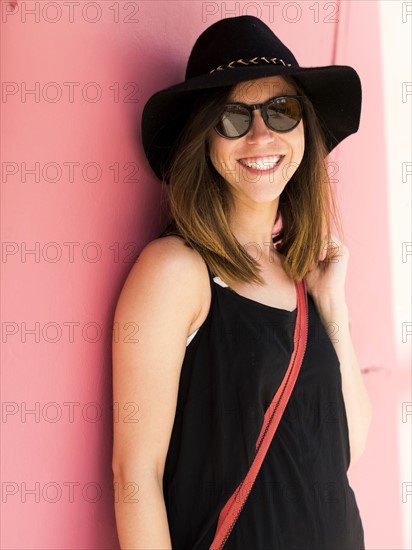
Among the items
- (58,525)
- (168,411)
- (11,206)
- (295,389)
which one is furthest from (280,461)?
(11,206)

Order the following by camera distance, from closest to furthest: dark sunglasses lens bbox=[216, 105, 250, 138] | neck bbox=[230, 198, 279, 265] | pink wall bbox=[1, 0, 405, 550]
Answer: pink wall bbox=[1, 0, 405, 550] → dark sunglasses lens bbox=[216, 105, 250, 138] → neck bbox=[230, 198, 279, 265]

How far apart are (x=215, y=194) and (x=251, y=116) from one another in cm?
23

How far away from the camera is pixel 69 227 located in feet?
6.35

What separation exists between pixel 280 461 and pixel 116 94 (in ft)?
3.32

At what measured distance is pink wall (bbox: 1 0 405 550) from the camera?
185cm

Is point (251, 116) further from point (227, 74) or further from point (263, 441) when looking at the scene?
point (263, 441)

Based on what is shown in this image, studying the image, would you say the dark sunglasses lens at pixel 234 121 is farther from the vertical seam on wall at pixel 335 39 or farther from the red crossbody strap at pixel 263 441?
the vertical seam on wall at pixel 335 39

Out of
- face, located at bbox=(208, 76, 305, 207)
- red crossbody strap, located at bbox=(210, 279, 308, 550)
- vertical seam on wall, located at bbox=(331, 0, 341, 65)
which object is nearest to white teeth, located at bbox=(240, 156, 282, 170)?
face, located at bbox=(208, 76, 305, 207)

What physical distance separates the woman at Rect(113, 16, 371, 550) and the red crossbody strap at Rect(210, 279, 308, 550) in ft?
0.06

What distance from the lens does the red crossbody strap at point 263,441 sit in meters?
1.92

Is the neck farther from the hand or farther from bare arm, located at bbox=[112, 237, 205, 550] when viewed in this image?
bare arm, located at bbox=[112, 237, 205, 550]

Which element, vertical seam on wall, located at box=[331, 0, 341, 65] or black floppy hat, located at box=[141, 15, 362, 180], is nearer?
black floppy hat, located at box=[141, 15, 362, 180]

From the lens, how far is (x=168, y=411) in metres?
1.90

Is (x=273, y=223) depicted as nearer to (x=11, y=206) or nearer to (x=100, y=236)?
(x=100, y=236)
